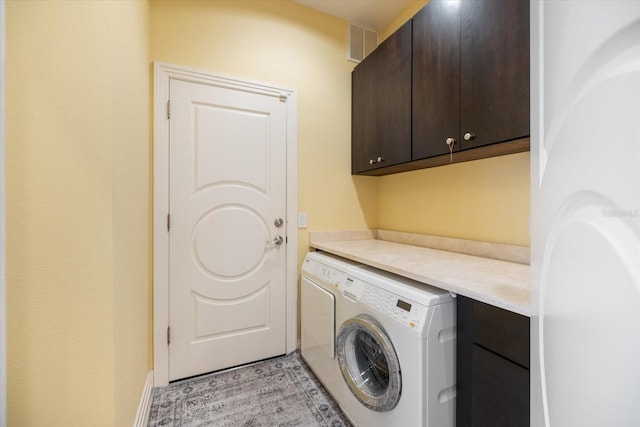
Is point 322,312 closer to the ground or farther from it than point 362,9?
closer to the ground

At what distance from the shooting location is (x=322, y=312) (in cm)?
172

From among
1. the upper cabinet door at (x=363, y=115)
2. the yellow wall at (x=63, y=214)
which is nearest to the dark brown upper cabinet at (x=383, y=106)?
the upper cabinet door at (x=363, y=115)

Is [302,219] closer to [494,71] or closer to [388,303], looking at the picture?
[388,303]

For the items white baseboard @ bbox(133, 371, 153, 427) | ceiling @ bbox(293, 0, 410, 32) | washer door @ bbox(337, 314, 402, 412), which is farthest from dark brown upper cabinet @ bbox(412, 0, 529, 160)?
white baseboard @ bbox(133, 371, 153, 427)

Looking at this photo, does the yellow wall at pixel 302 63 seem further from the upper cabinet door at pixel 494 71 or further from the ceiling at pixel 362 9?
the upper cabinet door at pixel 494 71

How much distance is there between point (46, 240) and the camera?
83 centimetres

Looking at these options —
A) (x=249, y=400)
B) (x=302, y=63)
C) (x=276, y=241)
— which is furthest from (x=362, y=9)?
(x=249, y=400)

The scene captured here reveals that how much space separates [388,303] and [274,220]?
1.18m

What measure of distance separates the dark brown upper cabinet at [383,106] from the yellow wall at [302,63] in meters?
0.16

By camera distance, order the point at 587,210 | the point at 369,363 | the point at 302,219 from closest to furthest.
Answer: the point at 587,210
the point at 369,363
the point at 302,219

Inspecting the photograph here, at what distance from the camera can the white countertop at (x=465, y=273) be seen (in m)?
0.91

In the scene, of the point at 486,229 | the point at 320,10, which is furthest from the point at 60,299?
the point at 320,10

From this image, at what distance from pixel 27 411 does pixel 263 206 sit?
149cm

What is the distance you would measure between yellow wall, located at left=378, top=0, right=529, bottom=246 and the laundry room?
1 cm
